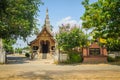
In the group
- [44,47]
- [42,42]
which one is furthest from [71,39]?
[44,47]

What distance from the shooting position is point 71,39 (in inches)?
1405

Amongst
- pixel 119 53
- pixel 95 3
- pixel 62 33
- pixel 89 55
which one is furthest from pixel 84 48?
pixel 95 3

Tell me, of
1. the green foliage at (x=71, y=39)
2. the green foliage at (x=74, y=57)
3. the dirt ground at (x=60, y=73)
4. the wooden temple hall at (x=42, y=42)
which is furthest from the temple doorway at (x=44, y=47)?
the dirt ground at (x=60, y=73)

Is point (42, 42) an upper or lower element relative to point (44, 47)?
upper

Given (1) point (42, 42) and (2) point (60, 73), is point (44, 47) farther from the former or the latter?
(2) point (60, 73)

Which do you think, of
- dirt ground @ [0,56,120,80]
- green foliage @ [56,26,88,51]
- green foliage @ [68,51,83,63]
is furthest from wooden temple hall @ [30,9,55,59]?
dirt ground @ [0,56,120,80]

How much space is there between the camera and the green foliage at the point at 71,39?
35531 millimetres

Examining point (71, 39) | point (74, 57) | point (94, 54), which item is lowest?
point (74, 57)

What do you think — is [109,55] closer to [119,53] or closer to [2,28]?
[119,53]

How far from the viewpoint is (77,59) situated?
37.1 meters

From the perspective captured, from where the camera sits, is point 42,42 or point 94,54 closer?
point 94,54

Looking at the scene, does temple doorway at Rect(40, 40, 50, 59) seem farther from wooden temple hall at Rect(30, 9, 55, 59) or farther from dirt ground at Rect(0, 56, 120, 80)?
dirt ground at Rect(0, 56, 120, 80)

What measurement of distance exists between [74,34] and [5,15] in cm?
A: 2022

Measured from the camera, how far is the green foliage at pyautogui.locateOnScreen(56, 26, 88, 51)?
117ft
